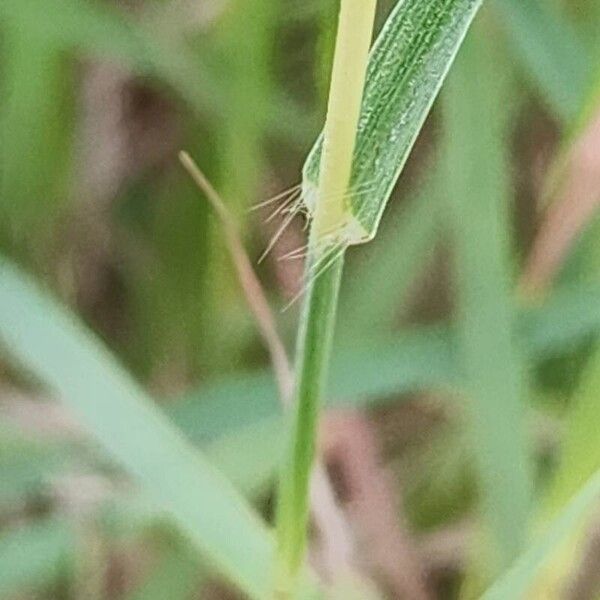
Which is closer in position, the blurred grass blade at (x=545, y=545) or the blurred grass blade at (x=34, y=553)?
the blurred grass blade at (x=545, y=545)

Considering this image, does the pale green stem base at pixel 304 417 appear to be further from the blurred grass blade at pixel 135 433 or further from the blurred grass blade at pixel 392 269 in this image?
the blurred grass blade at pixel 392 269

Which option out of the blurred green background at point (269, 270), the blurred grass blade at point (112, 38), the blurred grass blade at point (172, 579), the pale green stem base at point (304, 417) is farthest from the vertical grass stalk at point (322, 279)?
the blurred grass blade at point (112, 38)

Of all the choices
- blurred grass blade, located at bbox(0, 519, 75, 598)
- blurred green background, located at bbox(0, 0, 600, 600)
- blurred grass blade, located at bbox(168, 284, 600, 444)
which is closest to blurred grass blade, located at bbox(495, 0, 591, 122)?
blurred green background, located at bbox(0, 0, 600, 600)

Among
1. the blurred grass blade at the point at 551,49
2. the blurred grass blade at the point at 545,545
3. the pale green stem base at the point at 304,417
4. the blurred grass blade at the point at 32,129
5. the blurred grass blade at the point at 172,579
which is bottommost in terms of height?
the blurred grass blade at the point at 545,545

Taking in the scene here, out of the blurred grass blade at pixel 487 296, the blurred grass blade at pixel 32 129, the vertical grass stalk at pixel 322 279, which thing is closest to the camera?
the vertical grass stalk at pixel 322 279

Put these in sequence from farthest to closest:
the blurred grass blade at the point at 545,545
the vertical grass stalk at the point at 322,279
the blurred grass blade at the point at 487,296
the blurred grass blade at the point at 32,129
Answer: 1. the blurred grass blade at the point at 32,129
2. the blurred grass blade at the point at 487,296
3. the blurred grass blade at the point at 545,545
4. the vertical grass stalk at the point at 322,279

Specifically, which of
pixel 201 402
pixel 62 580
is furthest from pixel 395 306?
pixel 62 580
